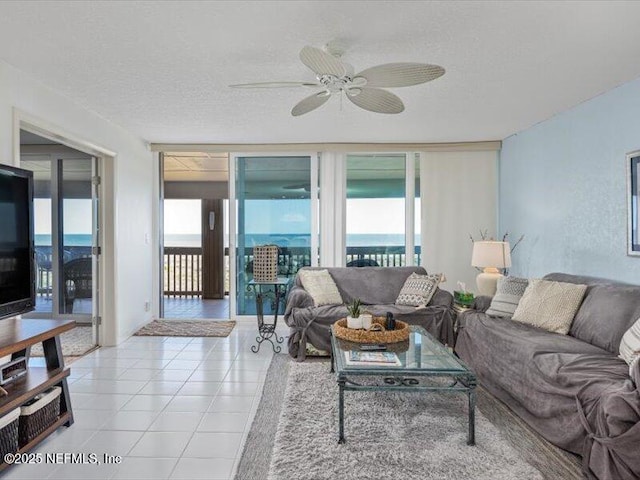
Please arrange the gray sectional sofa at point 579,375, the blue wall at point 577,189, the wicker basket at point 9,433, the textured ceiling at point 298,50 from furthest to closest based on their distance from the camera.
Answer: the blue wall at point 577,189 → the textured ceiling at point 298,50 → the wicker basket at point 9,433 → the gray sectional sofa at point 579,375

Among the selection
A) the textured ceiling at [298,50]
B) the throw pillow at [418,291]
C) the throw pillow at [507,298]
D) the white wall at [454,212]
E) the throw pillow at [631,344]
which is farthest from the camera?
the white wall at [454,212]

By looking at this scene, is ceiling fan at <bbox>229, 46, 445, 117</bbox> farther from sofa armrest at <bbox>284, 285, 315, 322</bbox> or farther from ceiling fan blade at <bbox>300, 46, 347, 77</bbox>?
sofa armrest at <bbox>284, 285, 315, 322</bbox>

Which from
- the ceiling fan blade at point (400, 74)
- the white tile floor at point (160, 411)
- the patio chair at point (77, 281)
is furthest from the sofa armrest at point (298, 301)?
the patio chair at point (77, 281)

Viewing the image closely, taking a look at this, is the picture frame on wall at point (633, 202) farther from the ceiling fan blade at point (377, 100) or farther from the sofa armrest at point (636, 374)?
the ceiling fan blade at point (377, 100)

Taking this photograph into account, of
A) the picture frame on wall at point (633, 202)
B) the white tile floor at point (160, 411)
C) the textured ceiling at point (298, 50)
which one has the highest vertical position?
the textured ceiling at point (298, 50)

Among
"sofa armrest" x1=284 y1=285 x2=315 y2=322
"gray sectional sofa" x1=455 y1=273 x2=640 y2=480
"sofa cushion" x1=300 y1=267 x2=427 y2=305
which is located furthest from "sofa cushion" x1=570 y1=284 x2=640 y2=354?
"sofa armrest" x1=284 y1=285 x2=315 y2=322

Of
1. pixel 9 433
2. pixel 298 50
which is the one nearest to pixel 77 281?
pixel 9 433

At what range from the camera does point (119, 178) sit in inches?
164

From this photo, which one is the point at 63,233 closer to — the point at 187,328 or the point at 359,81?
the point at 187,328

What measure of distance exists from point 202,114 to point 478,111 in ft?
8.40

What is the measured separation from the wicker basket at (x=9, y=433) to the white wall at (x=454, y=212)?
418cm

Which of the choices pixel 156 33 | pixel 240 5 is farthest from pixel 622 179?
pixel 156 33

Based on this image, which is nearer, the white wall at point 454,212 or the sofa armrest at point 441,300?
the sofa armrest at point 441,300

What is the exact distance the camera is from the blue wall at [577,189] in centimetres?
298
